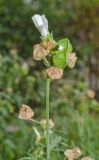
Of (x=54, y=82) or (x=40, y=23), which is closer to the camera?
(x=40, y=23)

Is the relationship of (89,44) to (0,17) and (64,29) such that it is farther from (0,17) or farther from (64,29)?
(0,17)

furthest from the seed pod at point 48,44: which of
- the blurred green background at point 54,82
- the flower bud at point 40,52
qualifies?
the blurred green background at point 54,82

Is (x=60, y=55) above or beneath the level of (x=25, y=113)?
above

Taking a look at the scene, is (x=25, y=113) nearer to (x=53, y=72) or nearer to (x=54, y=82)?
(x=53, y=72)

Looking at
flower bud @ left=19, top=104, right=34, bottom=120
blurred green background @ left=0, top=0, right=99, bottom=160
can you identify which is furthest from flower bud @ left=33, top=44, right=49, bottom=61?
blurred green background @ left=0, top=0, right=99, bottom=160

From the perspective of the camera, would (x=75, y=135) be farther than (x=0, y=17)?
No

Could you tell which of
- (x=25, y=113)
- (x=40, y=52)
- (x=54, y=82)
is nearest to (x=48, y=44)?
(x=40, y=52)

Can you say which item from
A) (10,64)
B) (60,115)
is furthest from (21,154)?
(10,64)

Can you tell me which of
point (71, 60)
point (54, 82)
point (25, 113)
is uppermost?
point (54, 82)

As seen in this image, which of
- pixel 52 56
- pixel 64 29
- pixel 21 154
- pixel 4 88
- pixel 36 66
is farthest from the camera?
pixel 64 29
